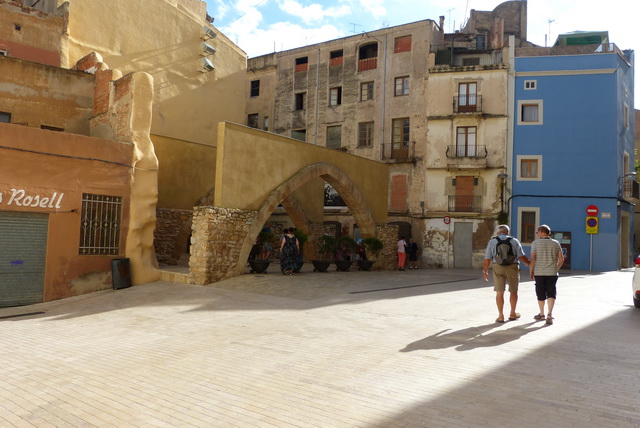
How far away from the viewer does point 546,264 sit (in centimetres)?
807

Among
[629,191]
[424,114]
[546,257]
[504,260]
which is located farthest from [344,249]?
[629,191]

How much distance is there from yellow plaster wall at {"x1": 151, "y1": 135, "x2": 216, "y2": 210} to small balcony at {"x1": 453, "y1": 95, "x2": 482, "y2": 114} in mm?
14816

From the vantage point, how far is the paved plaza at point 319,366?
407 cm

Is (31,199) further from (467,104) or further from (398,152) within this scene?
(467,104)

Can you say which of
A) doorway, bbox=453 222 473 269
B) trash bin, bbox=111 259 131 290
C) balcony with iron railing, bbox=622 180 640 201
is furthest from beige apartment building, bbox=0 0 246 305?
balcony with iron railing, bbox=622 180 640 201

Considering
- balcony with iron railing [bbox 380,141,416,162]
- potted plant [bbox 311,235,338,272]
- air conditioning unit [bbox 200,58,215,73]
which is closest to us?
potted plant [bbox 311,235,338,272]

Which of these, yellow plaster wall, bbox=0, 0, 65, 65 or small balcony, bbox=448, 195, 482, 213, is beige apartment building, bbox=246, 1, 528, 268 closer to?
small balcony, bbox=448, 195, 482, 213

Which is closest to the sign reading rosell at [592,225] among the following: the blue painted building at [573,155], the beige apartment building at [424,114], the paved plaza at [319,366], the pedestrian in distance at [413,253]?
the blue painted building at [573,155]

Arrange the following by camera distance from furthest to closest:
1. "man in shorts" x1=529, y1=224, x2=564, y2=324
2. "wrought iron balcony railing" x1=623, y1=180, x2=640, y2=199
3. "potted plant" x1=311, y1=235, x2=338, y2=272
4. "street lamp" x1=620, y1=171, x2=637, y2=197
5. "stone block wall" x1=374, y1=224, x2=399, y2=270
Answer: "wrought iron balcony railing" x1=623, y1=180, x2=640, y2=199
"street lamp" x1=620, y1=171, x2=637, y2=197
"stone block wall" x1=374, y1=224, x2=399, y2=270
"potted plant" x1=311, y1=235, x2=338, y2=272
"man in shorts" x1=529, y1=224, x2=564, y2=324

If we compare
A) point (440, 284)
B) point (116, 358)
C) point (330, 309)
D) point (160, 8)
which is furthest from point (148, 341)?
point (160, 8)

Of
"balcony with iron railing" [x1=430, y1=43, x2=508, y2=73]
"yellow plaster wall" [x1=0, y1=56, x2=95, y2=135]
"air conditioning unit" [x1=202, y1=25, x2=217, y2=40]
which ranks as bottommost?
"yellow plaster wall" [x1=0, y1=56, x2=95, y2=135]

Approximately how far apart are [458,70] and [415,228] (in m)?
8.97

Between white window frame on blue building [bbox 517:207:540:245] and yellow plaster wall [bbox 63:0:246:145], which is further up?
yellow plaster wall [bbox 63:0:246:145]

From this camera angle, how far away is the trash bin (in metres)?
12.8
